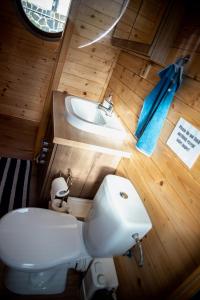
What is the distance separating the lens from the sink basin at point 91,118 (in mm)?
1431

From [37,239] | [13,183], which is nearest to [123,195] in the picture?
[37,239]

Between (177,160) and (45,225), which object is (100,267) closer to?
(45,225)

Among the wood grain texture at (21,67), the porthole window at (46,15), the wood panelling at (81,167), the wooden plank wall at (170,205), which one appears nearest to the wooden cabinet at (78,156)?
the wood panelling at (81,167)

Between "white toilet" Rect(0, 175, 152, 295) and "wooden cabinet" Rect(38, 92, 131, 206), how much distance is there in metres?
0.31

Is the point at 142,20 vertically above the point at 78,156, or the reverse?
the point at 142,20

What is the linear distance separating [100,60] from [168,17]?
115 cm

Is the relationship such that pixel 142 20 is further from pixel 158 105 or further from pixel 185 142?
pixel 185 142

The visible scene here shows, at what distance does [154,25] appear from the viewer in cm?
114

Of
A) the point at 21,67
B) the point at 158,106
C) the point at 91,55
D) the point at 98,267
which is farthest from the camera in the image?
the point at 21,67

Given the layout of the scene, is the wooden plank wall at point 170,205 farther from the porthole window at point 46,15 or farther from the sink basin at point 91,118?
the porthole window at point 46,15

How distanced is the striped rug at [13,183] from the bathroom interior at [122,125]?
0.04 ft

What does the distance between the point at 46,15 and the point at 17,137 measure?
1.59m

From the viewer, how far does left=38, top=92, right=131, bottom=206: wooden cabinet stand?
1317 millimetres

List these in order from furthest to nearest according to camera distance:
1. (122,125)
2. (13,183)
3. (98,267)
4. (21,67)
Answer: (21,67) → (13,183) → (122,125) → (98,267)
